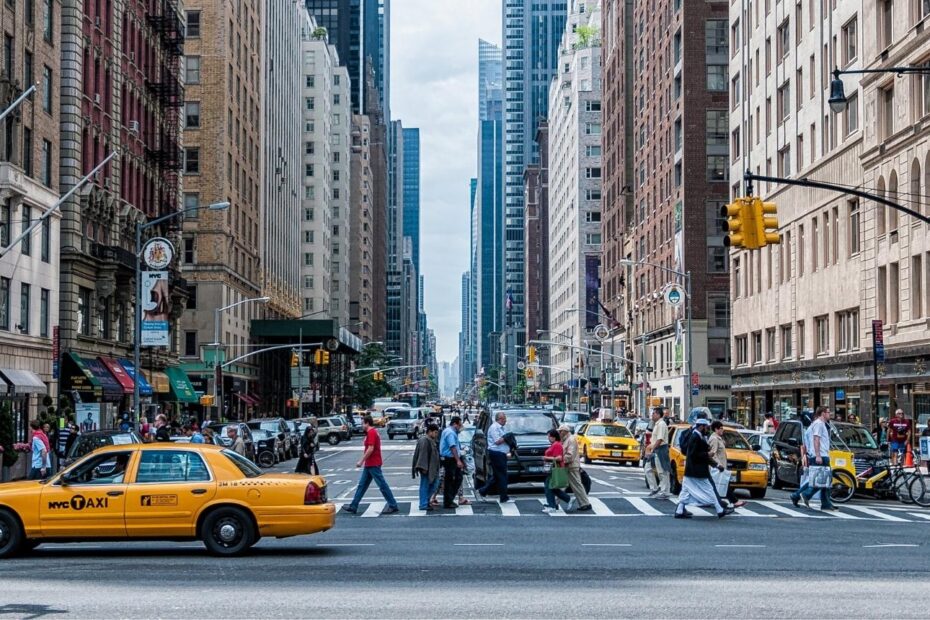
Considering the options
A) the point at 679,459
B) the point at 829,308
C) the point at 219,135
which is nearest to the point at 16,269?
the point at 679,459

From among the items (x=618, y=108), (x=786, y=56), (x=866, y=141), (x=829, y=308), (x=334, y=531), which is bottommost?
(x=334, y=531)

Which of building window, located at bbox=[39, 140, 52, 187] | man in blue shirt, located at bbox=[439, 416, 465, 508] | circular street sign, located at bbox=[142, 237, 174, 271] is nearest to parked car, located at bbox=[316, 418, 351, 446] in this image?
circular street sign, located at bbox=[142, 237, 174, 271]

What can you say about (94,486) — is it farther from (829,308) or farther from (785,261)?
(785,261)

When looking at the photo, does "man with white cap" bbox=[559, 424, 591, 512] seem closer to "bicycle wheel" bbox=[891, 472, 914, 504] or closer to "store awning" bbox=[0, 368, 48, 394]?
"bicycle wheel" bbox=[891, 472, 914, 504]

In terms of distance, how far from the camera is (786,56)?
62.3m

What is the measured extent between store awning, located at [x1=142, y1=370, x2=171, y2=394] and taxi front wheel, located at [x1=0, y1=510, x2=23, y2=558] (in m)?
46.9

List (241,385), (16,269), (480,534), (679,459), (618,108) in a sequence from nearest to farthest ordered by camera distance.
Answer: (480,534) → (679,459) → (16,269) → (241,385) → (618,108)

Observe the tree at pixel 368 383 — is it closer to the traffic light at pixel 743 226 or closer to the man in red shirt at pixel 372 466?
the man in red shirt at pixel 372 466

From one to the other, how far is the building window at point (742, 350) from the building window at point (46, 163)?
1502 inches

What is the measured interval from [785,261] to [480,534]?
44.7 meters

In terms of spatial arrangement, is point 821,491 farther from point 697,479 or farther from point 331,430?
point 331,430

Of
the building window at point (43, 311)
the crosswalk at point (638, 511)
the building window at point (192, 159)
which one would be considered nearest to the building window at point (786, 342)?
the building window at point (43, 311)

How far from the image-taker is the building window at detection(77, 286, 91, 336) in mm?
53025

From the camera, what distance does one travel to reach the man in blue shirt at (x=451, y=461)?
25.6m
